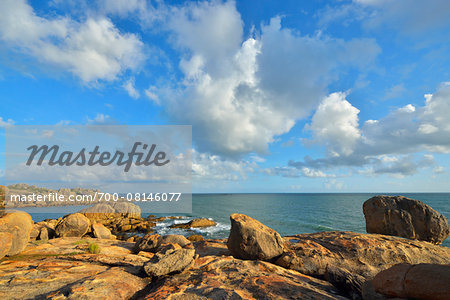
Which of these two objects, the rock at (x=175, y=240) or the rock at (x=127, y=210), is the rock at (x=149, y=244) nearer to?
the rock at (x=175, y=240)

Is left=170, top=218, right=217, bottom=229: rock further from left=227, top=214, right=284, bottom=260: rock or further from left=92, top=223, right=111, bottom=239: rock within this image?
left=227, top=214, right=284, bottom=260: rock

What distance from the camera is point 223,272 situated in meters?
7.67

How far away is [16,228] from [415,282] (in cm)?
1660

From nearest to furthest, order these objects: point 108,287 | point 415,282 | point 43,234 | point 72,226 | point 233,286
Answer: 1. point 415,282
2. point 108,287
3. point 233,286
4. point 43,234
5. point 72,226

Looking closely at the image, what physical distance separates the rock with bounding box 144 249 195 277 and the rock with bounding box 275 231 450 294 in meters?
4.80

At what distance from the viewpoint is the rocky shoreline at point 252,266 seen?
566 cm

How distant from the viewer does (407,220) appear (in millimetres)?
13898

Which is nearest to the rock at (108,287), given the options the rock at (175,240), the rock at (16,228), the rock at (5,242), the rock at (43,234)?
the rock at (5,242)

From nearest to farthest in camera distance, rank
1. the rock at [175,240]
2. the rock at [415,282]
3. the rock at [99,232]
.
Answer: the rock at [415,282], the rock at [175,240], the rock at [99,232]

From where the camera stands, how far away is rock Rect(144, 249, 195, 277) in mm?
7166

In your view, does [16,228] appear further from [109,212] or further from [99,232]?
[109,212]

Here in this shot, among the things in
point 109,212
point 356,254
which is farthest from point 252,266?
point 109,212

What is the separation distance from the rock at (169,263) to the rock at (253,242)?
321cm

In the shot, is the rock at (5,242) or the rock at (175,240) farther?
the rock at (175,240)
